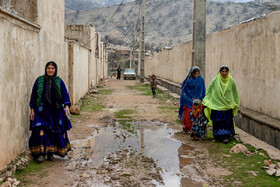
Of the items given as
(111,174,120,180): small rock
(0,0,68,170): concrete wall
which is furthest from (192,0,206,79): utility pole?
(111,174,120,180): small rock

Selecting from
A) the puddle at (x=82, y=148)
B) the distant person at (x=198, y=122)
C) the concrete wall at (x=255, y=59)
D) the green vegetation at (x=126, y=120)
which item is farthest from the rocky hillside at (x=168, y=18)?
the puddle at (x=82, y=148)

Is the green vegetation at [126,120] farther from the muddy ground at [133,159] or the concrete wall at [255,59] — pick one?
the concrete wall at [255,59]

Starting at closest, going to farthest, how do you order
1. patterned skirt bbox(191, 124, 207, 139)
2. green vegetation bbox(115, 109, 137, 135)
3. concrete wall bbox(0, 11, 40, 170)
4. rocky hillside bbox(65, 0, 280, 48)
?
concrete wall bbox(0, 11, 40, 170) → patterned skirt bbox(191, 124, 207, 139) → green vegetation bbox(115, 109, 137, 135) → rocky hillside bbox(65, 0, 280, 48)

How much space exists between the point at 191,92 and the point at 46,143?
3.64 metres

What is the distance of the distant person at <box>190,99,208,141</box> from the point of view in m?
6.82

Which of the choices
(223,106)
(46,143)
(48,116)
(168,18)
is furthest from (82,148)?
(168,18)

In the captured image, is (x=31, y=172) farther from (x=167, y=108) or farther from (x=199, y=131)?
(x=167, y=108)

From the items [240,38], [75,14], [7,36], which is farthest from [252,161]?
[75,14]

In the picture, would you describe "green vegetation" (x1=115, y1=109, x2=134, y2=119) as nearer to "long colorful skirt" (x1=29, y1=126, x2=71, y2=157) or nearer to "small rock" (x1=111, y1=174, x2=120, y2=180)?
"long colorful skirt" (x1=29, y1=126, x2=71, y2=157)

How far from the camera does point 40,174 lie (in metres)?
4.52

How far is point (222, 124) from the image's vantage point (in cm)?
664

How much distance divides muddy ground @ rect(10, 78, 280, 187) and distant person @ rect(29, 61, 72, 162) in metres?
0.22

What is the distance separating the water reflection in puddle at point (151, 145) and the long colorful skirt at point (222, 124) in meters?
0.70

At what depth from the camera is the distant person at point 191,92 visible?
7.52m
